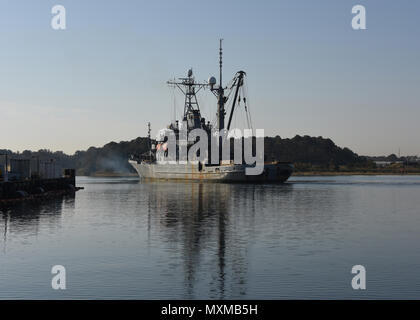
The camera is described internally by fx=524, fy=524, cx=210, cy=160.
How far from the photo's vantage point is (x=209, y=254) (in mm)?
28875

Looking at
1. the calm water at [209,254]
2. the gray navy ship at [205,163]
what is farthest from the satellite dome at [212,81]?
the calm water at [209,254]

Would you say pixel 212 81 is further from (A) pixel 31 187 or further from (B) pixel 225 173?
(A) pixel 31 187

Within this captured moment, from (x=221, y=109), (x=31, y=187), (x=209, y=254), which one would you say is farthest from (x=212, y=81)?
(x=209, y=254)

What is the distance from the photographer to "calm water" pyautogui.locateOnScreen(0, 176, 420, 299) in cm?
2098

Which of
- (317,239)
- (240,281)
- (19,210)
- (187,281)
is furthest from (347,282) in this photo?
(19,210)

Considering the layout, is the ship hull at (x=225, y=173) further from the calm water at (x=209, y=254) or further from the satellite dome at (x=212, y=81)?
the calm water at (x=209, y=254)

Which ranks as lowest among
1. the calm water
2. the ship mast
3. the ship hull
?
the calm water

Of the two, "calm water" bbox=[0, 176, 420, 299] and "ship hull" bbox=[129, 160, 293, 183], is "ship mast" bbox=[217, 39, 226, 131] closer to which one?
"ship hull" bbox=[129, 160, 293, 183]

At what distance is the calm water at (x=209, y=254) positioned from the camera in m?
21.0

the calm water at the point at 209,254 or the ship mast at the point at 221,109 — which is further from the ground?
the ship mast at the point at 221,109

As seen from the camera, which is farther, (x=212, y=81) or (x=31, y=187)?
(x=212, y=81)

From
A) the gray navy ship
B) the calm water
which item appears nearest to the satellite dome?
the gray navy ship

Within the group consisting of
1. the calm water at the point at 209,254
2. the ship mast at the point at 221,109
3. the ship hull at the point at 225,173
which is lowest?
the calm water at the point at 209,254

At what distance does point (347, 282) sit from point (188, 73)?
134297 mm
